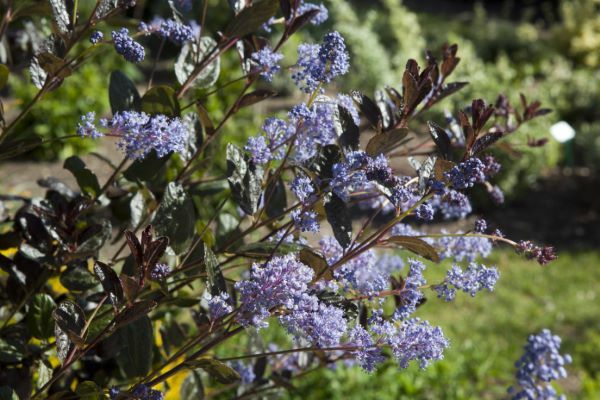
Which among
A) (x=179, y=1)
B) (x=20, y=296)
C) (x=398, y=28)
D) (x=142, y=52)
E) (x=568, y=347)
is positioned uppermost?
(x=398, y=28)

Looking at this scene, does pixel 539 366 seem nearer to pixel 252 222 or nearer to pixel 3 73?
pixel 252 222

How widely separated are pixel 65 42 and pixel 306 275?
62 cm

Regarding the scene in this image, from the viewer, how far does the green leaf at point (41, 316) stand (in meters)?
1.51

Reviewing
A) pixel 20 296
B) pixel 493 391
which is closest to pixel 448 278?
pixel 20 296

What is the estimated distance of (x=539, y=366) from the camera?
6.45 ft

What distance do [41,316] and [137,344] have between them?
21cm

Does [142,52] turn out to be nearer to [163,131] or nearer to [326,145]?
[163,131]

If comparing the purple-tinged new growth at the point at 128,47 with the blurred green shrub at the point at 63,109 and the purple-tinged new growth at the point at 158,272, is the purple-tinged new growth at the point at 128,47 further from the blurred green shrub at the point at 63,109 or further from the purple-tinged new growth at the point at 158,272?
the blurred green shrub at the point at 63,109

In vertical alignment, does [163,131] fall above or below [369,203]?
below

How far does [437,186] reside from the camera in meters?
1.18

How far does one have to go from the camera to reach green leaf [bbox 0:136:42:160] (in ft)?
4.69

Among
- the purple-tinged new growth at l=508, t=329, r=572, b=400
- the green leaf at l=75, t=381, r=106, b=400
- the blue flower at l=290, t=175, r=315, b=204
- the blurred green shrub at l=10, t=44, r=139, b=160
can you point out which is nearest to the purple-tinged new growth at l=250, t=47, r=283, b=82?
the blue flower at l=290, t=175, r=315, b=204

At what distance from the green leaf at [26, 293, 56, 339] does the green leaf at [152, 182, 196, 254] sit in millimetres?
298

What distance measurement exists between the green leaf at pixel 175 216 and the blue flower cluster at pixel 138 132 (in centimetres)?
19
